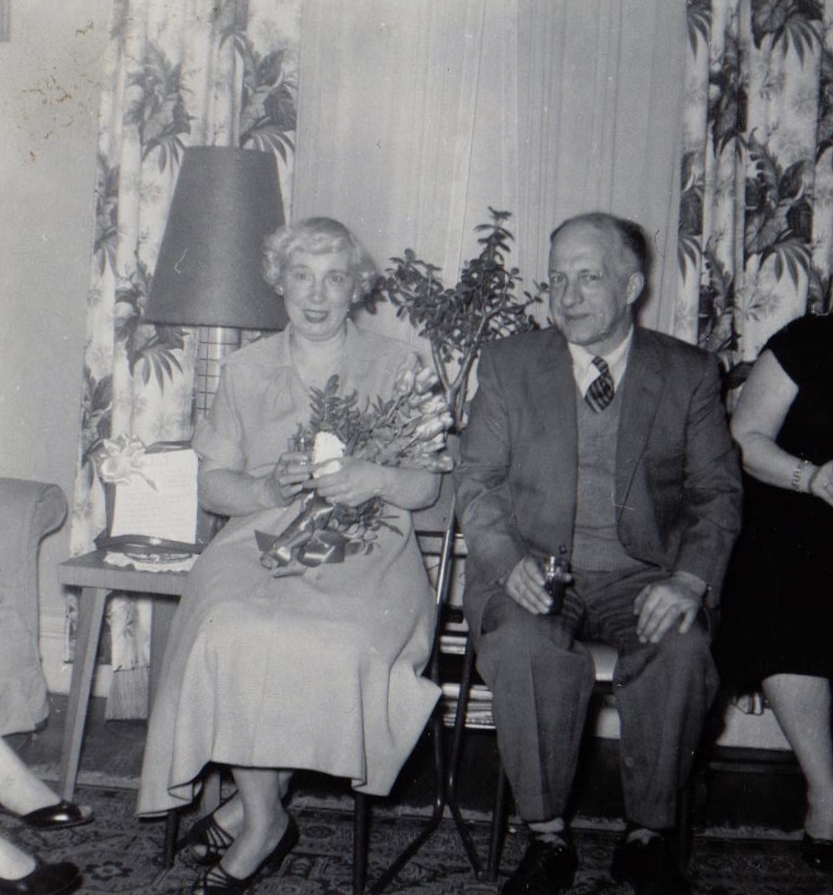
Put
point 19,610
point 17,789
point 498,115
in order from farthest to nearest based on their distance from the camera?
1. point 498,115
2. point 19,610
3. point 17,789

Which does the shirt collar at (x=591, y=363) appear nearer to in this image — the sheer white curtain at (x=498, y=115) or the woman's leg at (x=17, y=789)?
the sheer white curtain at (x=498, y=115)

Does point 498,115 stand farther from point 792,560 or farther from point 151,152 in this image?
point 792,560

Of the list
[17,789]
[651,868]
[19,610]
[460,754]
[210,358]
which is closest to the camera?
[651,868]

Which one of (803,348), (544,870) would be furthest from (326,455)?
(803,348)

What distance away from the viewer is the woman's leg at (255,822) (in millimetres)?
1993

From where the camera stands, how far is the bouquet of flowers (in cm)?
207

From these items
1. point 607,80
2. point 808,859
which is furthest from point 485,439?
point 607,80

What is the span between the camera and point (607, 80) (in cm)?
309

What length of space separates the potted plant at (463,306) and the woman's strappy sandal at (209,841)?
1.32 meters

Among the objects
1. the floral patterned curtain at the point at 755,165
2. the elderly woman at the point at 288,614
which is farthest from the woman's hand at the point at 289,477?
the floral patterned curtain at the point at 755,165

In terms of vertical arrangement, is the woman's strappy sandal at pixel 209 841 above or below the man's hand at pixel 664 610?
below

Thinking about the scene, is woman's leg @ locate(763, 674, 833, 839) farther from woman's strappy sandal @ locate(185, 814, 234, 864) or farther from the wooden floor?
woman's strappy sandal @ locate(185, 814, 234, 864)

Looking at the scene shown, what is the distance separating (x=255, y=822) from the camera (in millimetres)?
2014

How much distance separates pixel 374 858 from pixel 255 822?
0.38m
